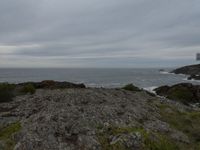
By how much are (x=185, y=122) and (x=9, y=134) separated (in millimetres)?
13109

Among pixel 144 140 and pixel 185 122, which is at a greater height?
pixel 144 140

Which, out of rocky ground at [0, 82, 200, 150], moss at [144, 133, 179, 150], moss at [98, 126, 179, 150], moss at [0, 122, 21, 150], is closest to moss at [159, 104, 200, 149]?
rocky ground at [0, 82, 200, 150]

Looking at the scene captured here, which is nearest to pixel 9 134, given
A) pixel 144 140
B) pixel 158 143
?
pixel 144 140

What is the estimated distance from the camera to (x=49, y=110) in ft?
71.2

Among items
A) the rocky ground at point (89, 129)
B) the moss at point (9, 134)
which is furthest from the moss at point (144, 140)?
→ the moss at point (9, 134)

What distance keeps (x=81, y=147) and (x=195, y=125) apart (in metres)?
11.2

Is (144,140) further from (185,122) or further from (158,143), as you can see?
(185,122)

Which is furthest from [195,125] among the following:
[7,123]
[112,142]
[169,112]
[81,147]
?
[7,123]

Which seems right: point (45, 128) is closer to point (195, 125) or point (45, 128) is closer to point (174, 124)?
point (174, 124)

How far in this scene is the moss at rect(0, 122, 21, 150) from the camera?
1699cm

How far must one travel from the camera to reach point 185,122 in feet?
82.7

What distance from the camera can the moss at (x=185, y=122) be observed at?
2147 centimetres

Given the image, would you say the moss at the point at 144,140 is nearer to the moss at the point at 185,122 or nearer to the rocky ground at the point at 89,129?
the rocky ground at the point at 89,129

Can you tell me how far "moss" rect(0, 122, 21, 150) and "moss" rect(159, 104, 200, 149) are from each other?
10097mm
